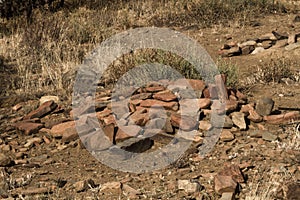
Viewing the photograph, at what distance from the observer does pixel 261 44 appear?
762cm

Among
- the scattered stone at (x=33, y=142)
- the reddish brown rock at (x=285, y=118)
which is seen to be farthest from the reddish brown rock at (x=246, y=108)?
the scattered stone at (x=33, y=142)

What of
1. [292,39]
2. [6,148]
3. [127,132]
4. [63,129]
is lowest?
[6,148]

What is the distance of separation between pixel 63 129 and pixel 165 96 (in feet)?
3.38

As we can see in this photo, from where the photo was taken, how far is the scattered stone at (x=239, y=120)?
4188mm

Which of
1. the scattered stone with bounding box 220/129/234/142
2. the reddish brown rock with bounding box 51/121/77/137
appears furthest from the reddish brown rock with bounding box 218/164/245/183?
the reddish brown rock with bounding box 51/121/77/137

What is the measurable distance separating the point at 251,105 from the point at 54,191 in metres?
2.14

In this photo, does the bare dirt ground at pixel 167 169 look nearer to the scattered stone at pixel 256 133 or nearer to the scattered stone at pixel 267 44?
the scattered stone at pixel 256 133

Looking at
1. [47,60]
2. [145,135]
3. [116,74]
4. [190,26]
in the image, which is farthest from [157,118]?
[190,26]

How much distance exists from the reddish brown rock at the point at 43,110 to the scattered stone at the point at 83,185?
1.69 metres

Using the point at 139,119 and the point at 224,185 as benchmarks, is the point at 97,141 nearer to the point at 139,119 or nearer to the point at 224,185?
the point at 139,119

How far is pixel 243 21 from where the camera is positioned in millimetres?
9281

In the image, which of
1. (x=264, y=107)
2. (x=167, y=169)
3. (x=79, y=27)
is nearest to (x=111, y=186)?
(x=167, y=169)

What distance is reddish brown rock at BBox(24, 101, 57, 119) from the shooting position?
16.2 feet

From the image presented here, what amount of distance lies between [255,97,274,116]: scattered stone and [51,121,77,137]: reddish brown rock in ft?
5.71
